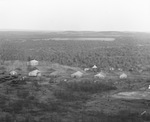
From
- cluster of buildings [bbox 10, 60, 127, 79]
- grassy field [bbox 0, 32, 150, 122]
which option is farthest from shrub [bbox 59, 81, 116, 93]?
cluster of buildings [bbox 10, 60, 127, 79]

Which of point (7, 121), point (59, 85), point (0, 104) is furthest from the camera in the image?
point (59, 85)

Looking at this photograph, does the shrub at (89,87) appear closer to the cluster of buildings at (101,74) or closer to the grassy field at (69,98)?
the grassy field at (69,98)

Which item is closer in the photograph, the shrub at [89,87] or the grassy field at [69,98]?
the grassy field at [69,98]

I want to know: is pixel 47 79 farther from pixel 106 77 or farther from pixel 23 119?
pixel 23 119

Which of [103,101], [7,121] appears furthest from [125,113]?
[7,121]

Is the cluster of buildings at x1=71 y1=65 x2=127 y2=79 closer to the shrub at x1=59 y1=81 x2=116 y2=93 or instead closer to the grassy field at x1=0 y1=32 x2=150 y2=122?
the grassy field at x1=0 y1=32 x2=150 y2=122

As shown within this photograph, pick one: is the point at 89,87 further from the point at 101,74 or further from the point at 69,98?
→ the point at 101,74

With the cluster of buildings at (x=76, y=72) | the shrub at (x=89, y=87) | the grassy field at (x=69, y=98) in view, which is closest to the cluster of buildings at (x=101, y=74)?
the cluster of buildings at (x=76, y=72)

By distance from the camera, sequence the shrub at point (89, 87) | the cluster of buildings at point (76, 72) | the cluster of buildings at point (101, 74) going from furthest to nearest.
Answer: the cluster of buildings at point (76, 72), the cluster of buildings at point (101, 74), the shrub at point (89, 87)

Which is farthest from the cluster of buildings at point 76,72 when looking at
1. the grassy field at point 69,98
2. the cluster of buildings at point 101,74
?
the grassy field at point 69,98

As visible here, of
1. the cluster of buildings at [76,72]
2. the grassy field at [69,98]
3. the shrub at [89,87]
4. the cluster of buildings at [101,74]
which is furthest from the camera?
the cluster of buildings at [76,72]

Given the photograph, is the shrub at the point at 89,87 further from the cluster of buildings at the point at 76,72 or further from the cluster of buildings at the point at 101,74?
the cluster of buildings at the point at 76,72
